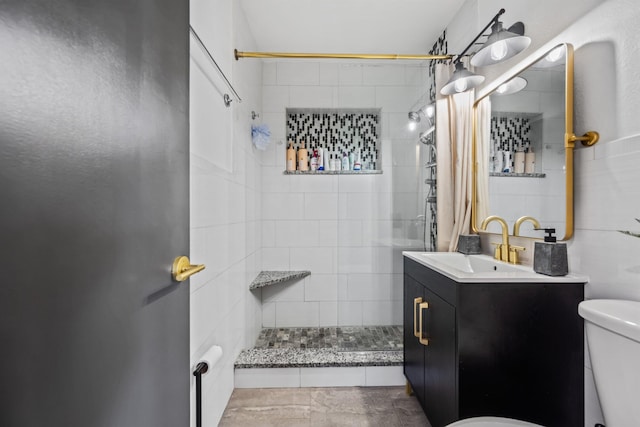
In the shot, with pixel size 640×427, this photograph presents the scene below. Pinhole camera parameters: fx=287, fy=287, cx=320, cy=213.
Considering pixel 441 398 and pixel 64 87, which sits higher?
pixel 64 87

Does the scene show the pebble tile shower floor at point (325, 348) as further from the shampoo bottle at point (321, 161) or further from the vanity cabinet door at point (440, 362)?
the shampoo bottle at point (321, 161)

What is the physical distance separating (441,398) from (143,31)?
66.1 inches

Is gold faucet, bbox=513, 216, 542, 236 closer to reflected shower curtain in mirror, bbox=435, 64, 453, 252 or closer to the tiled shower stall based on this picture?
reflected shower curtain in mirror, bbox=435, 64, 453, 252

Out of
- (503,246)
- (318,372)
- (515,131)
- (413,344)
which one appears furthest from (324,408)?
(515,131)

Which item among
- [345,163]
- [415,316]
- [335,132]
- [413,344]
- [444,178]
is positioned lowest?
[413,344]

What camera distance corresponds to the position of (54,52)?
0.43 m

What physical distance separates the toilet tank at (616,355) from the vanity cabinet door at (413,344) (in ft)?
2.32

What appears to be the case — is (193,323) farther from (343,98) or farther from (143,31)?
(343,98)

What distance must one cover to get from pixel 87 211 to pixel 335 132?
2.53 metres

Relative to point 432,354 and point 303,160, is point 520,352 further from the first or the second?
point 303,160

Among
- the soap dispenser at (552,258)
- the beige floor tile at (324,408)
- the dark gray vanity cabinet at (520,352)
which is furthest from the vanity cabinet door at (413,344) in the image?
the soap dispenser at (552,258)

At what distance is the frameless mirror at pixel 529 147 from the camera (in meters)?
1.19

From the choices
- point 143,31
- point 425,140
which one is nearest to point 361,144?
point 425,140

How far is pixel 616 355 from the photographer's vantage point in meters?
0.80
